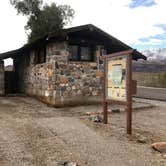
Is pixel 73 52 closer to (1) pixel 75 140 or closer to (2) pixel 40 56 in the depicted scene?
(2) pixel 40 56

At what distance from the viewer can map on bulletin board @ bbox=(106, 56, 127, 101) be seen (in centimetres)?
898

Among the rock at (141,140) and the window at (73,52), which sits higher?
the window at (73,52)

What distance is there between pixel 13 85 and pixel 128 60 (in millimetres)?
15448

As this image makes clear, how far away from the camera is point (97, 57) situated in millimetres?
15297

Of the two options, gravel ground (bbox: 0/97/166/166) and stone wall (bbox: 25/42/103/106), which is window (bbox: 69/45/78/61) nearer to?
stone wall (bbox: 25/42/103/106)

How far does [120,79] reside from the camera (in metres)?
9.16

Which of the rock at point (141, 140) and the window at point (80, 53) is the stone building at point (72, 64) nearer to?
the window at point (80, 53)

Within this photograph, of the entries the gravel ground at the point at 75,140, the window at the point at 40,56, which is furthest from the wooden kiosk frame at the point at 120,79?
the window at the point at 40,56

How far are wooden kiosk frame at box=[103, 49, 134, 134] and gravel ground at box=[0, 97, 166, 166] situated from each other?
32.0 inches

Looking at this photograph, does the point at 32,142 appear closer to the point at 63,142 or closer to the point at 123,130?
the point at 63,142

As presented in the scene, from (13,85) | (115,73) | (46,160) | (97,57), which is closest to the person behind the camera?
(46,160)

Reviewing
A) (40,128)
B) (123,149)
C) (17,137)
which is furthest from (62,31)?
(123,149)

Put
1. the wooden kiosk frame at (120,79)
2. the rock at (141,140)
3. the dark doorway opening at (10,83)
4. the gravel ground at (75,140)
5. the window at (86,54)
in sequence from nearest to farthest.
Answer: the gravel ground at (75,140)
the rock at (141,140)
the wooden kiosk frame at (120,79)
the window at (86,54)
the dark doorway opening at (10,83)

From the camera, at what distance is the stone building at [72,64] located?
45.6 ft
